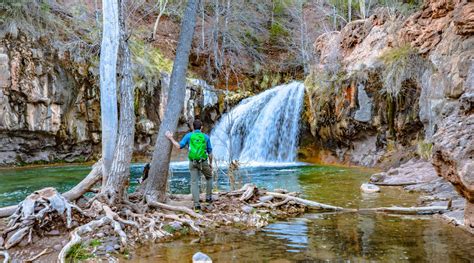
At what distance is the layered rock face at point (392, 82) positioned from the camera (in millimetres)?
10688

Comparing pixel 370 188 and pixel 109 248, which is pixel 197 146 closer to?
pixel 109 248

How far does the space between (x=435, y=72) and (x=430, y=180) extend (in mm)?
3639

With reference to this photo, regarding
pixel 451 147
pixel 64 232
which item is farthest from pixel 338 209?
pixel 64 232

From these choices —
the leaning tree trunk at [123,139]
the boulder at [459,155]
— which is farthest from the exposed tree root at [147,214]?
the boulder at [459,155]

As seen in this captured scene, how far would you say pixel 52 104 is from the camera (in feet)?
56.2

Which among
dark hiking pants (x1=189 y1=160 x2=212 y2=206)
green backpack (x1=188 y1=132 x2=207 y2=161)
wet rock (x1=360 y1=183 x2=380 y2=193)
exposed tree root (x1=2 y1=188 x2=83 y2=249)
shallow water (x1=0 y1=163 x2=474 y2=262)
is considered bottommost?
shallow water (x1=0 y1=163 x2=474 y2=262)

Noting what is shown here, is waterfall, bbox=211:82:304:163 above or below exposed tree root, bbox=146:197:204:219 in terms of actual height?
above

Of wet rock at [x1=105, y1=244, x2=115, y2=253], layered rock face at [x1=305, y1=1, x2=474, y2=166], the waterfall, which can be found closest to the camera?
wet rock at [x1=105, y1=244, x2=115, y2=253]

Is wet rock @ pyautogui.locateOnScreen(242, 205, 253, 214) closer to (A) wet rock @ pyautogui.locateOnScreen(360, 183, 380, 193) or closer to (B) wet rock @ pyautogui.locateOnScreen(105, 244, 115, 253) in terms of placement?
(B) wet rock @ pyautogui.locateOnScreen(105, 244, 115, 253)

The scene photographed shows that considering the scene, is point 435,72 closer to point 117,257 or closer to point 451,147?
point 451,147

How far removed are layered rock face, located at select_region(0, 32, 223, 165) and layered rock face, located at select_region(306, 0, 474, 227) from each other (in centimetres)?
533

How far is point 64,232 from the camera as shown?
5043mm

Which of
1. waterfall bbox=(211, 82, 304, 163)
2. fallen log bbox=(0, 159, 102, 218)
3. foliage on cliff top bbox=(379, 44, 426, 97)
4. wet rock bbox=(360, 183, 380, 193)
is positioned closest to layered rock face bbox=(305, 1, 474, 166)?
foliage on cliff top bbox=(379, 44, 426, 97)

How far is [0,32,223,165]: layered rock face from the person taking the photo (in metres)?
16.0
